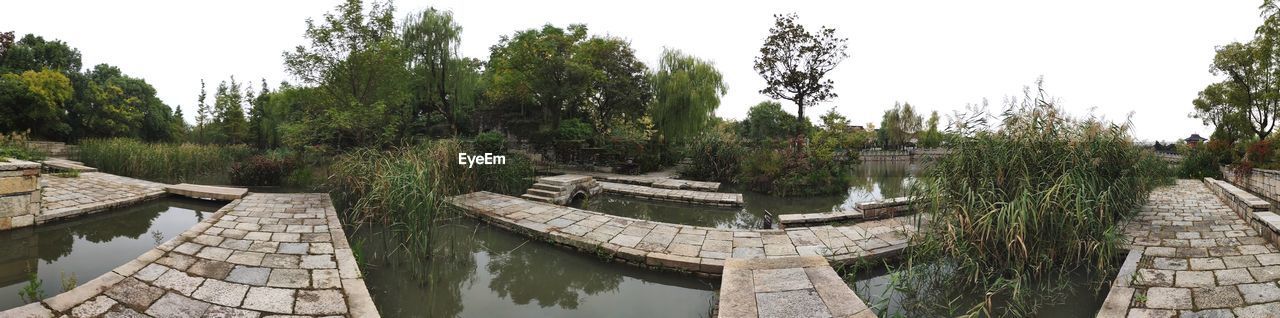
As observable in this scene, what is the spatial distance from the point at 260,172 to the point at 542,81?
757 centimetres

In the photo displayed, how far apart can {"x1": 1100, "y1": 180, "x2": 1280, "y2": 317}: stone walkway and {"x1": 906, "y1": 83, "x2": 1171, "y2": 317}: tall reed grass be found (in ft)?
1.07

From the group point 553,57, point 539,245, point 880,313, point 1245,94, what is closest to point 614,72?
point 553,57

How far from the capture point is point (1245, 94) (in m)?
14.0

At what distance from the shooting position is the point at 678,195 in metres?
9.02

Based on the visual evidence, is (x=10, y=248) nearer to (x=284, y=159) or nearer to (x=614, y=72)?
(x=284, y=159)

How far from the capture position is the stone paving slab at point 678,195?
8.66 meters

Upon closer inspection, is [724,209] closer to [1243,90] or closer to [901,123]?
[1243,90]

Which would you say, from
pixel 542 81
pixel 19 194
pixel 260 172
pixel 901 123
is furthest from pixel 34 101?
pixel 901 123

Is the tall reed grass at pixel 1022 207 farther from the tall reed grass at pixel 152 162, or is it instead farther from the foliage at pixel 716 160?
the tall reed grass at pixel 152 162

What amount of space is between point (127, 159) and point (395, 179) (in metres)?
12.3

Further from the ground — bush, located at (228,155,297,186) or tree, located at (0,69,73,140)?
tree, located at (0,69,73,140)

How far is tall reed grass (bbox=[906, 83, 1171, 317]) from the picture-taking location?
3.50m

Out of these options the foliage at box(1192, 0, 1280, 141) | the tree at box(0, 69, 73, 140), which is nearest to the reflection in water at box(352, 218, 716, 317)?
the foliage at box(1192, 0, 1280, 141)

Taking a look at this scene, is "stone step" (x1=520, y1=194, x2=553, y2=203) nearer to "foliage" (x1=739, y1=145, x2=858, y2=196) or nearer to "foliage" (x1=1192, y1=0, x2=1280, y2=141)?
"foliage" (x1=739, y1=145, x2=858, y2=196)
